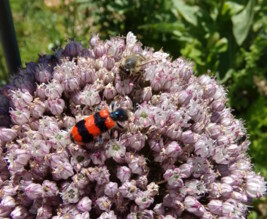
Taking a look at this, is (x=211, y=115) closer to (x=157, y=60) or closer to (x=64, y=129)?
(x=157, y=60)

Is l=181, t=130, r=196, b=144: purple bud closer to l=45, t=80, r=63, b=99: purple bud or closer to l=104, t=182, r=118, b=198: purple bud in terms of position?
l=104, t=182, r=118, b=198: purple bud

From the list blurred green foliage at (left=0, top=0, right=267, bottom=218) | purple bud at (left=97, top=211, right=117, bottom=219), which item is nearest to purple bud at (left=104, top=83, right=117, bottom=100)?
purple bud at (left=97, top=211, right=117, bottom=219)

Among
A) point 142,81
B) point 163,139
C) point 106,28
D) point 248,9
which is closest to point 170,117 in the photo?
point 163,139

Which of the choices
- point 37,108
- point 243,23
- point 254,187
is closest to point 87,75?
point 37,108

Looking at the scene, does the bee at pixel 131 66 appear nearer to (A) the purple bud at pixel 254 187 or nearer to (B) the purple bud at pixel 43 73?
(B) the purple bud at pixel 43 73

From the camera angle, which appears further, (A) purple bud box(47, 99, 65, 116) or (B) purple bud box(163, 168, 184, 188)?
(A) purple bud box(47, 99, 65, 116)

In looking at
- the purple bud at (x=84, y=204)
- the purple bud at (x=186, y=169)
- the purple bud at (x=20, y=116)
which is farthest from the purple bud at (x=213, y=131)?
the purple bud at (x=20, y=116)
